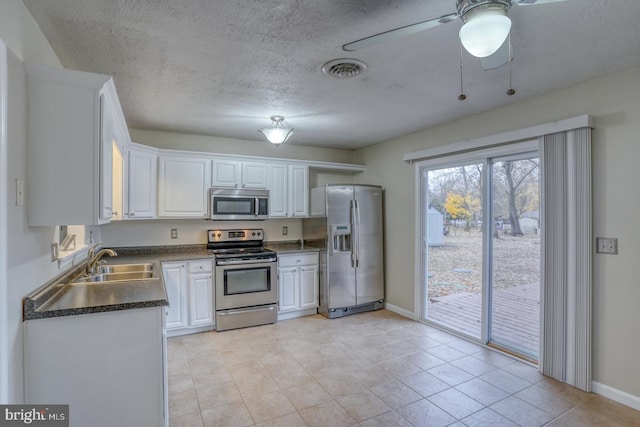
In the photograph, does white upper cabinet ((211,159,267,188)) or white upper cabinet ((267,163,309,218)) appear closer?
white upper cabinet ((211,159,267,188))

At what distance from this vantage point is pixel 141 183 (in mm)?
3771

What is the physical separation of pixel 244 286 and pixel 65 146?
→ 8.71 feet

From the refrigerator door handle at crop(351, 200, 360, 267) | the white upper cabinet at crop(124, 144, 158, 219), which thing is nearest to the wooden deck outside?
the refrigerator door handle at crop(351, 200, 360, 267)

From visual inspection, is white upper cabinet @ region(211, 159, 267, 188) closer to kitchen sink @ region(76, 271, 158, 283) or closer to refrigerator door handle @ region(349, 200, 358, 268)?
refrigerator door handle @ region(349, 200, 358, 268)

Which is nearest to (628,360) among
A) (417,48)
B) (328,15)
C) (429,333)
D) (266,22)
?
(429,333)

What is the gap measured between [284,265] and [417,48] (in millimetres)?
3064

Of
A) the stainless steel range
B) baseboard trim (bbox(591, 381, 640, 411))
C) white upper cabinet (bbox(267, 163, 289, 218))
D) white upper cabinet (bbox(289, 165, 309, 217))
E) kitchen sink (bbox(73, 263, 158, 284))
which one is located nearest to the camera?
baseboard trim (bbox(591, 381, 640, 411))

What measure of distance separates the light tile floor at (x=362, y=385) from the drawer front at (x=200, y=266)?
75 centimetres

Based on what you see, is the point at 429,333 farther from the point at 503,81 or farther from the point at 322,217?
the point at 503,81

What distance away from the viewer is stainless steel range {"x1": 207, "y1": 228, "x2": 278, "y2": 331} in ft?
12.9

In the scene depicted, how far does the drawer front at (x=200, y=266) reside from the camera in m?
3.81

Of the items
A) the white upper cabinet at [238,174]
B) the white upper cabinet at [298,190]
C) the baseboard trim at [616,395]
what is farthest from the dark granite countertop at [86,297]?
the baseboard trim at [616,395]

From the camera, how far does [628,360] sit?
7.89 feet

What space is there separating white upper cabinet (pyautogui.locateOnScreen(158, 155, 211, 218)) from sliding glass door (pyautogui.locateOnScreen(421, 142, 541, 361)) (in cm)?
278
